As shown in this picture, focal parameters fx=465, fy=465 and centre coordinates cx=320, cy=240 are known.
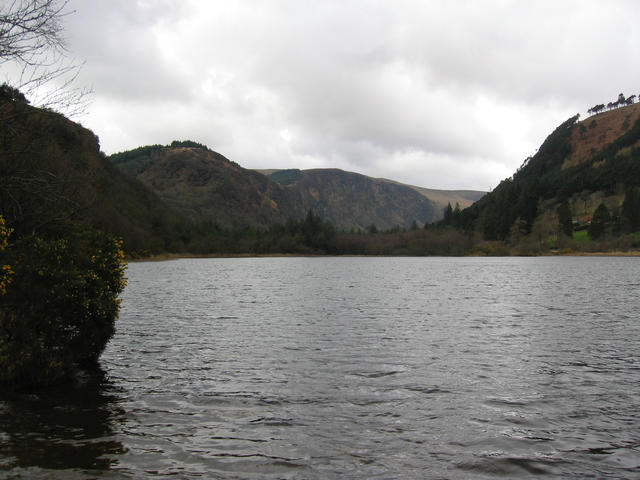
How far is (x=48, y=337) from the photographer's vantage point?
14898 mm

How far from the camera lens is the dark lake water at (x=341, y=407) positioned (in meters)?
9.52

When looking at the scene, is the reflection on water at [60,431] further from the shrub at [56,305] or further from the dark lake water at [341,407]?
the shrub at [56,305]

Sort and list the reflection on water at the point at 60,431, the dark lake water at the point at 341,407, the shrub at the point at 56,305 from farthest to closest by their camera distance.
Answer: the shrub at the point at 56,305 → the dark lake water at the point at 341,407 → the reflection on water at the point at 60,431

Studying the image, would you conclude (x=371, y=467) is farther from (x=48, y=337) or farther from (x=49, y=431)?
(x=48, y=337)

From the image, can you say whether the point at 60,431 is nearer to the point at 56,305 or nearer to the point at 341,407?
the point at 56,305

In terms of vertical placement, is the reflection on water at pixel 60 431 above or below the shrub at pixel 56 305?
below

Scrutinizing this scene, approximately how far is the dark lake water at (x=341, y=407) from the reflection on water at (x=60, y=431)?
0.05 metres

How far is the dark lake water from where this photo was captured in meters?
9.52

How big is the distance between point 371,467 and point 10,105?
15.6 meters

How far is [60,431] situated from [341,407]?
716 cm

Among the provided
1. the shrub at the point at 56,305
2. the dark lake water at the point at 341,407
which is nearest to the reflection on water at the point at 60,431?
the dark lake water at the point at 341,407

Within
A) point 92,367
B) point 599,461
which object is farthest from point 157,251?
point 599,461

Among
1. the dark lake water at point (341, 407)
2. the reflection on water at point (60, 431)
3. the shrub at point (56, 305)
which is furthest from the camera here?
the shrub at point (56, 305)

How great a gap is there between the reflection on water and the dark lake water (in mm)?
51
